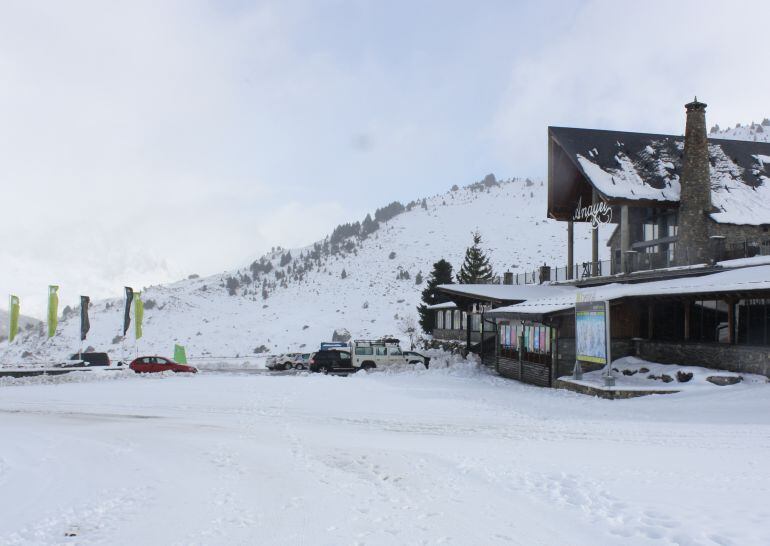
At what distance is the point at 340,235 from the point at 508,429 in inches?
4453

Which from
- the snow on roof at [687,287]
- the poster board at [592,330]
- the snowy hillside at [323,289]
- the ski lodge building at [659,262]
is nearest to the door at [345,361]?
the ski lodge building at [659,262]

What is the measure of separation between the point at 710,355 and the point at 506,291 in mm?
13804

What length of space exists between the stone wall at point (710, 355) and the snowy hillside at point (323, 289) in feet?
153

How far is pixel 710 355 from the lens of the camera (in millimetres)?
21453

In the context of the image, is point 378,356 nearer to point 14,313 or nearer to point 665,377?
point 665,377

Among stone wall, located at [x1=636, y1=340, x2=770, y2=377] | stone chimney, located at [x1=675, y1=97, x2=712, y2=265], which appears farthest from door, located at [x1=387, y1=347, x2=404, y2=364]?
stone chimney, located at [x1=675, y1=97, x2=712, y2=265]

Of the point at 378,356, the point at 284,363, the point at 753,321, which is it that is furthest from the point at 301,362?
the point at 753,321

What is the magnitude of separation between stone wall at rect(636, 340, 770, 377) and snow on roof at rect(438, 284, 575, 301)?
833 cm

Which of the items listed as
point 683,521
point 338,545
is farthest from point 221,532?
point 683,521

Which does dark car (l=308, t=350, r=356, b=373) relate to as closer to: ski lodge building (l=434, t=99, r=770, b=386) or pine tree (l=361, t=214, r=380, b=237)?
ski lodge building (l=434, t=99, r=770, b=386)

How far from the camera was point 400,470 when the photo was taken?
10.2 m

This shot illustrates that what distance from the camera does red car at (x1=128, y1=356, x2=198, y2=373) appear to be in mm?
32906

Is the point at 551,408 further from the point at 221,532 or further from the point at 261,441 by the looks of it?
the point at 221,532

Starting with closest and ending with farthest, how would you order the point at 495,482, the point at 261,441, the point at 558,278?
the point at 495,482 < the point at 261,441 < the point at 558,278
